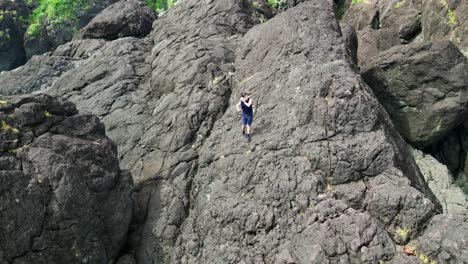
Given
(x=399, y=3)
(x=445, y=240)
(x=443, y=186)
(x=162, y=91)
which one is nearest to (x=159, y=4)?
(x=162, y=91)

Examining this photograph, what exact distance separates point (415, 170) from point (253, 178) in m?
9.02

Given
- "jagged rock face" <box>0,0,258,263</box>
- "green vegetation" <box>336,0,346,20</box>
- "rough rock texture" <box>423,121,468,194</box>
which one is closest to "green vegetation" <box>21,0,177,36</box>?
"jagged rock face" <box>0,0,258,263</box>

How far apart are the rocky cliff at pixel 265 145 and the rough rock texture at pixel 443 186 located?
10cm

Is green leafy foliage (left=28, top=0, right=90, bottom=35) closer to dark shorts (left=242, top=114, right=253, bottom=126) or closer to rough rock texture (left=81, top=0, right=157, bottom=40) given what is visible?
rough rock texture (left=81, top=0, right=157, bottom=40)

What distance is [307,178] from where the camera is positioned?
63.2ft

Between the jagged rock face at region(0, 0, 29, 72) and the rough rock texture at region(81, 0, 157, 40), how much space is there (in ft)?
52.4

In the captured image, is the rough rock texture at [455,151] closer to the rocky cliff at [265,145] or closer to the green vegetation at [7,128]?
the rocky cliff at [265,145]

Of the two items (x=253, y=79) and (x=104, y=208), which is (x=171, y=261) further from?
(x=253, y=79)

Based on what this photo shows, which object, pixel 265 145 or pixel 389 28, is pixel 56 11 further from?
pixel 265 145

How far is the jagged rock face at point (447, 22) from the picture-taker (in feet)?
102

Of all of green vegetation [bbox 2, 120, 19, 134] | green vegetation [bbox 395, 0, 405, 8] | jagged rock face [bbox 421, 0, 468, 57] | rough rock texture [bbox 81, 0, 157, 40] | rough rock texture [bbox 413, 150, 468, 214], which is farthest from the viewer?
rough rock texture [bbox 81, 0, 157, 40]

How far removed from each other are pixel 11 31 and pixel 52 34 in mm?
4827

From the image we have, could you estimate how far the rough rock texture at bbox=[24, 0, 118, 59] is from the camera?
2021 inches

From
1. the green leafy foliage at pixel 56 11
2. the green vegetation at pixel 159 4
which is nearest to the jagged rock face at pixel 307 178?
the green vegetation at pixel 159 4
